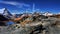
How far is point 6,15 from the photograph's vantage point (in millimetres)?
6074

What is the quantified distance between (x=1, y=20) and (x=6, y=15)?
0.27m

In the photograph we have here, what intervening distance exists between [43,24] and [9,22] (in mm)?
1109

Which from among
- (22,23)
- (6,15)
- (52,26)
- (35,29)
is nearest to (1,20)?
(6,15)

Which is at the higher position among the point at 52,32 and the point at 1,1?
the point at 1,1

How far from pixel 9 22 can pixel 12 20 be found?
0.12 metres

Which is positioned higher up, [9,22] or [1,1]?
[1,1]

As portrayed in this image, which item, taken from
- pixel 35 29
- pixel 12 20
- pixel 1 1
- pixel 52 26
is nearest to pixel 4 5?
pixel 1 1

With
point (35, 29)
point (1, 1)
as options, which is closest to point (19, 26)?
point (35, 29)

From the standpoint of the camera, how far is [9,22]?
6168 millimetres

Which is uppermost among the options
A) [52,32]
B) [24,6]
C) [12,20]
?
[24,6]

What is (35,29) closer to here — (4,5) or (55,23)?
(55,23)

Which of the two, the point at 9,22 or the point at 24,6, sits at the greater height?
the point at 24,6

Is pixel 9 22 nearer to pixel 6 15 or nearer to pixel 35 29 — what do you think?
pixel 6 15

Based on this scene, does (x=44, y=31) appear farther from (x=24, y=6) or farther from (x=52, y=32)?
(x=24, y=6)
